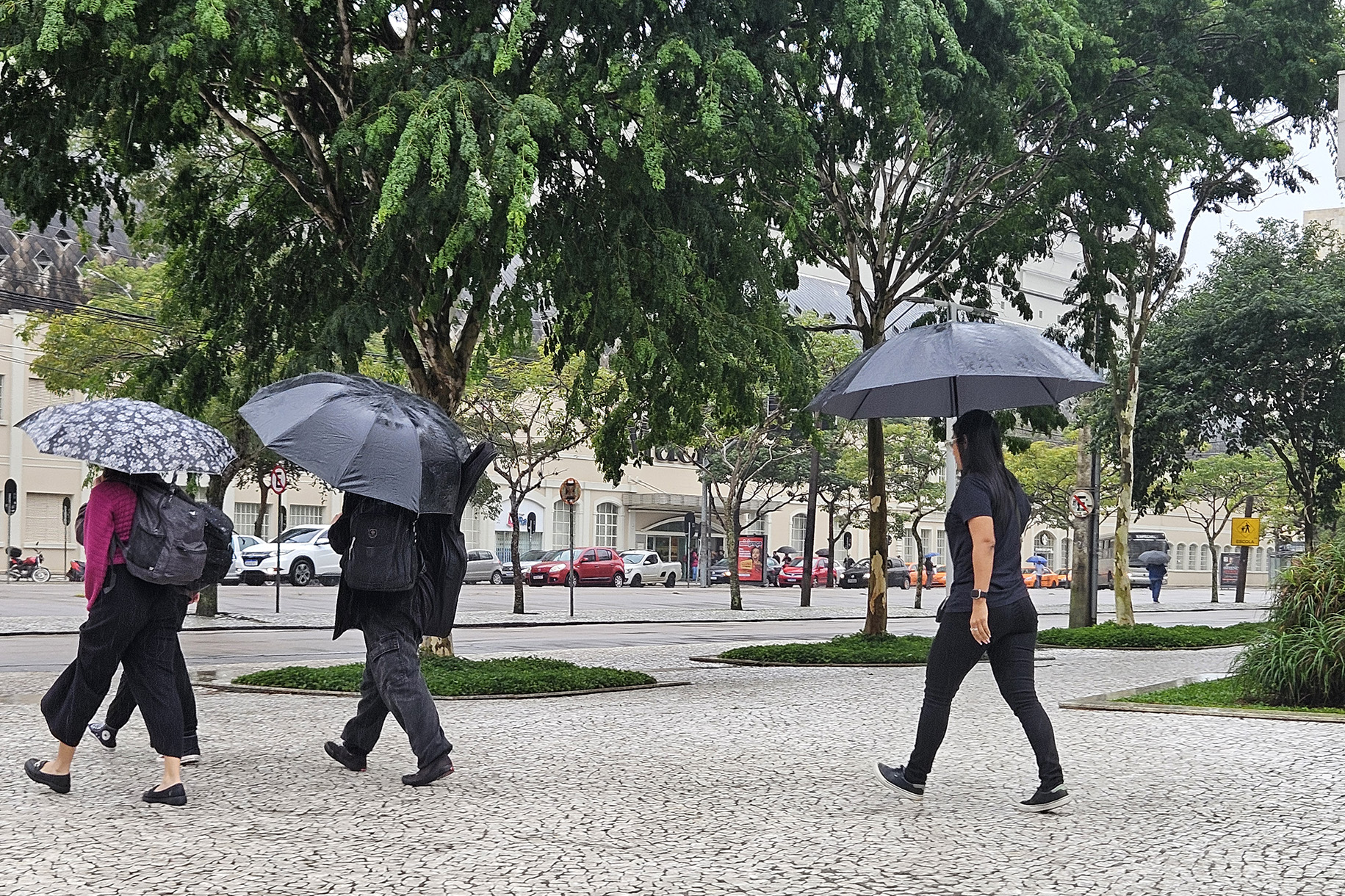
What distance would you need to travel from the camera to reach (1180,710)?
11336mm

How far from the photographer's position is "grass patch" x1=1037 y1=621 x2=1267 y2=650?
21375 millimetres

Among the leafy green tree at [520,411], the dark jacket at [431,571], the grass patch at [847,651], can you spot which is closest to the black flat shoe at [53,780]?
the dark jacket at [431,571]

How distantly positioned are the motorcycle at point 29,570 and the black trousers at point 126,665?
1586 inches

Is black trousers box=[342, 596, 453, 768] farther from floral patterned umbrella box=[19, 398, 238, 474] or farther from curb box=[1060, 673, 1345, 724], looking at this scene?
curb box=[1060, 673, 1345, 724]

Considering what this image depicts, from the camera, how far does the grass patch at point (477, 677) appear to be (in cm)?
1238

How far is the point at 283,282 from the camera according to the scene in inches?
549

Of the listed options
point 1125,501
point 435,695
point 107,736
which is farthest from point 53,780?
point 1125,501

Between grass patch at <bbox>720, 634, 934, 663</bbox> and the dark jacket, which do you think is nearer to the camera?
the dark jacket

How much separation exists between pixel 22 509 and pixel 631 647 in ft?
118

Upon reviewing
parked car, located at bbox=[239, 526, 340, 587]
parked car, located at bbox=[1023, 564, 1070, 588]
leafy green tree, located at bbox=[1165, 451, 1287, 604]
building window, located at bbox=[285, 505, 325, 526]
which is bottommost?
parked car, located at bbox=[1023, 564, 1070, 588]

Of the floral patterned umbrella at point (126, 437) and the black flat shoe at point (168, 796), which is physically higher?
the floral patterned umbrella at point (126, 437)

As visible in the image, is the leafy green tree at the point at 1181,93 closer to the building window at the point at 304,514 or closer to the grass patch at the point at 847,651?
the grass patch at the point at 847,651

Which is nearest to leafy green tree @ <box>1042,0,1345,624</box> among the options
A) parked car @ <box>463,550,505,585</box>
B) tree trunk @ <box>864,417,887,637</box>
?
tree trunk @ <box>864,417,887,637</box>

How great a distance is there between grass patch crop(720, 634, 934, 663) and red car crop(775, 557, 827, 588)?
4036cm
